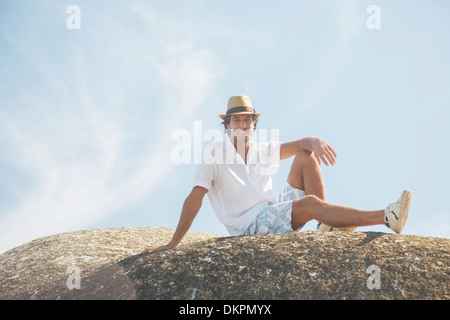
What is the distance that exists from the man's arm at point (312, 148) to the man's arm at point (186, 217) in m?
1.42

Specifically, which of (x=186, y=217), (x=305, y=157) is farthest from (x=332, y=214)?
(x=186, y=217)

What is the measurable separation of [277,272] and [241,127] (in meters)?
2.22

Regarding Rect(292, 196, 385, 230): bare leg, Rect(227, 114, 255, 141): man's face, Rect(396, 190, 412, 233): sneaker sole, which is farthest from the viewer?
Rect(227, 114, 255, 141): man's face

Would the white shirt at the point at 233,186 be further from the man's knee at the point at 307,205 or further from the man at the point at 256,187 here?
the man's knee at the point at 307,205

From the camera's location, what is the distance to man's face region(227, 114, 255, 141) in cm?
562

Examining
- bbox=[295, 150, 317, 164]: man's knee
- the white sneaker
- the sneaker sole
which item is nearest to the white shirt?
bbox=[295, 150, 317, 164]: man's knee

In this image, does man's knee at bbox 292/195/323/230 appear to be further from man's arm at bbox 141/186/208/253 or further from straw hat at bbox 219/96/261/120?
straw hat at bbox 219/96/261/120

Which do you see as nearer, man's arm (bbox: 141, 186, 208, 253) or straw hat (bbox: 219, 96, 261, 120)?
man's arm (bbox: 141, 186, 208, 253)

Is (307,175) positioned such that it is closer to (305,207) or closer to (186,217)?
(305,207)

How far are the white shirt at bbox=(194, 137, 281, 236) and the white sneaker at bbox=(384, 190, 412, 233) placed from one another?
1507 mm

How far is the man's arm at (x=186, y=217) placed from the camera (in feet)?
16.3

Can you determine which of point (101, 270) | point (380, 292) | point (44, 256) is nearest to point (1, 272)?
point (44, 256)

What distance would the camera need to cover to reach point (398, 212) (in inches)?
172
